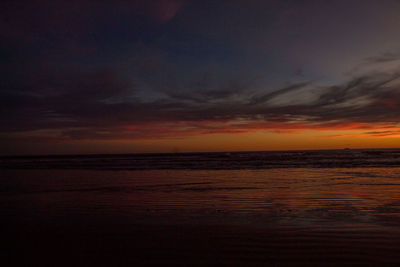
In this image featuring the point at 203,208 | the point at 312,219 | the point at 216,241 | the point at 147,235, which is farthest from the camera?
the point at 203,208

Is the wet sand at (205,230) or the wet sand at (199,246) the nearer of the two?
the wet sand at (199,246)

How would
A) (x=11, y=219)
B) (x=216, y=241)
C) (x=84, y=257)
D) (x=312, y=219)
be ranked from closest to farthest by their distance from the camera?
(x=84, y=257), (x=216, y=241), (x=312, y=219), (x=11, y=219)

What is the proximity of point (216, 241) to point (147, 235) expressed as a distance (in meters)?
1.68

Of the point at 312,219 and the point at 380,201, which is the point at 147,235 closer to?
the point at 312,219

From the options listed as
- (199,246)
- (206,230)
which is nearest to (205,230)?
(206,230)

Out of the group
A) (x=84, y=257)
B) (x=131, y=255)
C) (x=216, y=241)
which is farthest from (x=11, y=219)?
(x=216, y=241)

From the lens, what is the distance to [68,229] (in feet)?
24.5

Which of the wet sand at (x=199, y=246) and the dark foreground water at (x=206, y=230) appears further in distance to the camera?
the dark foreground water at (x=206, y=230)

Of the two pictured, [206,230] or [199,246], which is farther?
[206,230]

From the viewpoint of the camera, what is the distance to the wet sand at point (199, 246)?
530 centimetres

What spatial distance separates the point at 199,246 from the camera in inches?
238

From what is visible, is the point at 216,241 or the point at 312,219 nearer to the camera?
the point at 216,241

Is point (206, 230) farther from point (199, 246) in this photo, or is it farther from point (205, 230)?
point (199, 246)

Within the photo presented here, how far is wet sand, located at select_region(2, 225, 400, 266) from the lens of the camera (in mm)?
5301
